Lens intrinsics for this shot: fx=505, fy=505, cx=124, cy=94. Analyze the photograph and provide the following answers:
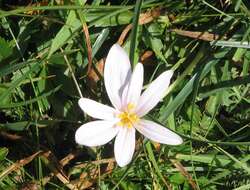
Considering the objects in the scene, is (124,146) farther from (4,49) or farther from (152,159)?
(4,49)

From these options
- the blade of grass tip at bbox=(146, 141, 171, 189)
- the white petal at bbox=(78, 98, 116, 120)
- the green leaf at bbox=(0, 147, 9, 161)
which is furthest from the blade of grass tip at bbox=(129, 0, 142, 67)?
the green leaf at bbox=(0, 147, 9, 161)

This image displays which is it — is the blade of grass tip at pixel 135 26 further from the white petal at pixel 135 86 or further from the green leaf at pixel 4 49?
the green leaf at pixel 4 49

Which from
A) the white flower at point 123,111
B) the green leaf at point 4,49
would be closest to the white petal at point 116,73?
the white flower at point 123,111

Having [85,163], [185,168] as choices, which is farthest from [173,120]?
[85,163]

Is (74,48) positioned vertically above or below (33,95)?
above

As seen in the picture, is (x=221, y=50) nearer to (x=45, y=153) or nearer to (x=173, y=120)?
(x=173, y=120)

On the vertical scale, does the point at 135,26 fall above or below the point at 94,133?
above

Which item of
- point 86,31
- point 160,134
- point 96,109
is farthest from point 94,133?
point 86,31
